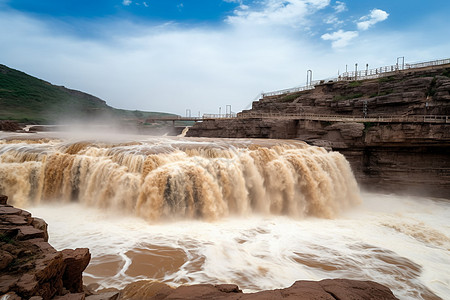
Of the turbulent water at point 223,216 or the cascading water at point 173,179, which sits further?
the cascading water at point 173,179

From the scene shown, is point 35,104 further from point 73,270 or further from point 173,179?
point 73,270

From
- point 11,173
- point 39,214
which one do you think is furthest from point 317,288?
point 11,173

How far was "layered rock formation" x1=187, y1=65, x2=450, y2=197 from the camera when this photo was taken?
17.8 metres

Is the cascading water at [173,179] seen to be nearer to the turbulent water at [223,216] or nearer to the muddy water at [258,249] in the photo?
the turbulent water at [223,216]

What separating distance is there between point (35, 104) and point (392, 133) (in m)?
78.5

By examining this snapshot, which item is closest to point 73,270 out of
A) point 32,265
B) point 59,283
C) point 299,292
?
point 59,283

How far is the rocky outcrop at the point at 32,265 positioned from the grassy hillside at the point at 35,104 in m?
52.1

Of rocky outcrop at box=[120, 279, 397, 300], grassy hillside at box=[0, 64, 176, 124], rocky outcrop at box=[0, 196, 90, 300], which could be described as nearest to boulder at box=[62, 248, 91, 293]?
rocky outcrop at box=[0, 196, 90, 300]

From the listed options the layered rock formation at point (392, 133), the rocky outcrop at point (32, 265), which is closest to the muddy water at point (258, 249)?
the rocky outcrop at point (32, 265)

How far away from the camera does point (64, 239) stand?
7719mm

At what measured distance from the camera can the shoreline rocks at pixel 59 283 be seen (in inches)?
137

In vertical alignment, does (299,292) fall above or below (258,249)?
above

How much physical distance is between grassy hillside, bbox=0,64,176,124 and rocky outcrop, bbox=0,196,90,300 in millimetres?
52057

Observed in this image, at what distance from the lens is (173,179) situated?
10289mm
